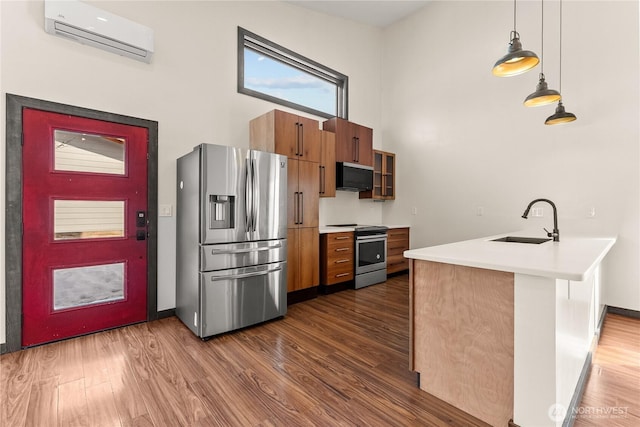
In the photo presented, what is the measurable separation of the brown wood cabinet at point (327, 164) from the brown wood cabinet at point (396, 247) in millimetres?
1343

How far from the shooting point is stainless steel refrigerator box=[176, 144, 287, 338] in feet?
8.21

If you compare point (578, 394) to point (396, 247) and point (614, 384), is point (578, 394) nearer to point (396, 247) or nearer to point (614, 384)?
point (614, 384)

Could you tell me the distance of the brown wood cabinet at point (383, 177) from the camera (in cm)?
499

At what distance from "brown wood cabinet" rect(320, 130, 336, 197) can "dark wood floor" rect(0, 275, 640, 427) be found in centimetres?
189

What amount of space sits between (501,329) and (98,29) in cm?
369

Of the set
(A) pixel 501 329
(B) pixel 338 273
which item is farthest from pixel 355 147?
(A) pixel 501 329

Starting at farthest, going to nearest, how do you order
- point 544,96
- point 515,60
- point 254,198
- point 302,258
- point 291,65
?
point 291,65, point 302,258, point 254,198, point 544,96, point 515,60

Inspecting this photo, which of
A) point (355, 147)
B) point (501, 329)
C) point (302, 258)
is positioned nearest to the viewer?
point (501, 329)

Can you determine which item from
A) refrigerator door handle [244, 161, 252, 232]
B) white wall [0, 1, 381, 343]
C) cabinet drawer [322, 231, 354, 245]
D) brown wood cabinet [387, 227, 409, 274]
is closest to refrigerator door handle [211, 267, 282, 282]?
refrigerator door handle [244, 161, 252, 232]

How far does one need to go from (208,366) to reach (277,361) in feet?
1.60

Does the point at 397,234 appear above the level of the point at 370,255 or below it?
above

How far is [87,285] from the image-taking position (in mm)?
2598

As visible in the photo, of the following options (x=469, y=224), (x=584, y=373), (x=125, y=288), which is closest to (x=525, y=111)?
(x=469, y=224)

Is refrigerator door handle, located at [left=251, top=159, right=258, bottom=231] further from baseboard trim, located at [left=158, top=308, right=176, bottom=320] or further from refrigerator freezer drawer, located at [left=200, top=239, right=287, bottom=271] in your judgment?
baseboard trim, located at [left=158, top=308, right=176, bottom=320]
